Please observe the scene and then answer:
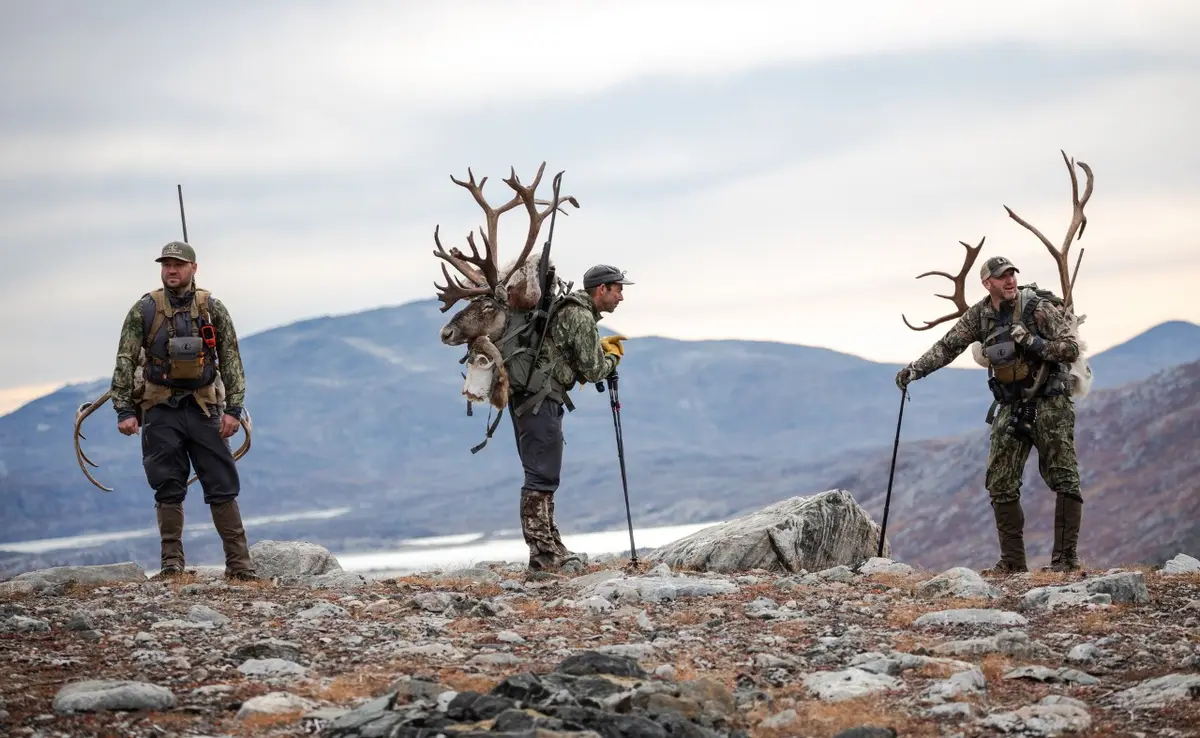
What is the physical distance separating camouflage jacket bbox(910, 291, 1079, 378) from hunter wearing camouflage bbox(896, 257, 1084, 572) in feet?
0.03

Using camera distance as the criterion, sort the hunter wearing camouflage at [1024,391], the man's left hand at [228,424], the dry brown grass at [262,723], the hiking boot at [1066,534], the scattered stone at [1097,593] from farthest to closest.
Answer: the hiking boot at [1066,534], the hunter wearing camouflage at [1024,391], the man's left hand at [228,424], the scattered stone at [1097,593], the dry brown grass at [262,723]

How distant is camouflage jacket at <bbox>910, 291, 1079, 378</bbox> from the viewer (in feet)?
50.9

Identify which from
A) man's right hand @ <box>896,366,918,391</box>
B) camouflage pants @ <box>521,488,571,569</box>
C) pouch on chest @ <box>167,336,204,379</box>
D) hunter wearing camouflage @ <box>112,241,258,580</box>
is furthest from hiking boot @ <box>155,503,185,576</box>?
man's right hand @ <box>896,366,918,391</box>

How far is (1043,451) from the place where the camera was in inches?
620

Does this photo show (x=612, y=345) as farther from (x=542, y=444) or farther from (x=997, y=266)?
(x=997, y=266)

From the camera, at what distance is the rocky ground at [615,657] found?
8.55m

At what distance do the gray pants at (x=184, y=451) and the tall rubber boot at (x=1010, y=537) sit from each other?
8281mm

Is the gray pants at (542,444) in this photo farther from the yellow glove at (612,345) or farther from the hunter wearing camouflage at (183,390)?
the hunter wearing camouflage at (183,390)

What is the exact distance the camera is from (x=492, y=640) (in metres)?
11.2

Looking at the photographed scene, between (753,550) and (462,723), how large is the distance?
9.54 m

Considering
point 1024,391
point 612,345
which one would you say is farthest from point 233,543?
point 1024,391

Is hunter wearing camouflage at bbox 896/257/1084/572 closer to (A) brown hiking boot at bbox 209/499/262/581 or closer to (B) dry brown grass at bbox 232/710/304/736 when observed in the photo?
→ (A) brown hiking boot at bbox 209/499/262/581

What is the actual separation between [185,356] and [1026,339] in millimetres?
8720

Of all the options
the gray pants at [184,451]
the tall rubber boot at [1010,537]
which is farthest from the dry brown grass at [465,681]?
the tall rubber boot at [1010,537]
